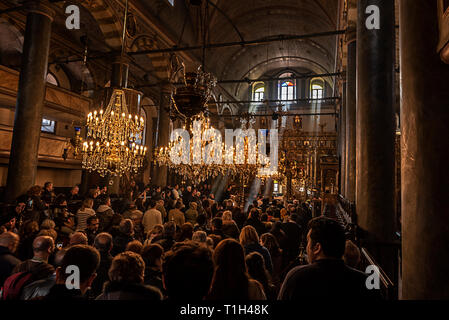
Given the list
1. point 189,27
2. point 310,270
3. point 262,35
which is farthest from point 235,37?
point 310,270

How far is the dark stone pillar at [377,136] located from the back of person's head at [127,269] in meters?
3.04

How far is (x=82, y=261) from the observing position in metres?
1.79

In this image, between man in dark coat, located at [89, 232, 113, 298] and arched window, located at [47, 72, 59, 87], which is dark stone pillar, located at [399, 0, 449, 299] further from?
arched window, located at [47, 72, 59, 87]

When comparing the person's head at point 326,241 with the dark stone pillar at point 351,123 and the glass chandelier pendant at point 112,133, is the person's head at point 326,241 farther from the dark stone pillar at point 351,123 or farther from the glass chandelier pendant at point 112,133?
the glass chandelier pendant at point 112,133

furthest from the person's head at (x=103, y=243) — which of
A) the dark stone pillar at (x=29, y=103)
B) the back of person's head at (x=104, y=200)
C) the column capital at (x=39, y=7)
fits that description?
the column capital at (x=39, y=7)

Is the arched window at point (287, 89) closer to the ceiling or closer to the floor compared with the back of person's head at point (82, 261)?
closer to the ceiling

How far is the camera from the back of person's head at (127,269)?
163 centimetres

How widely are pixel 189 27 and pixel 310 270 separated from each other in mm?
13841

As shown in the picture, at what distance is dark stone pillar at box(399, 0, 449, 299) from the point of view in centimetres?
170

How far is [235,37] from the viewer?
57.8 ft

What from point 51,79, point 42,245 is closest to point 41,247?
point 42,245

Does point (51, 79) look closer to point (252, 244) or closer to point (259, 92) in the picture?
point (252, 244)
